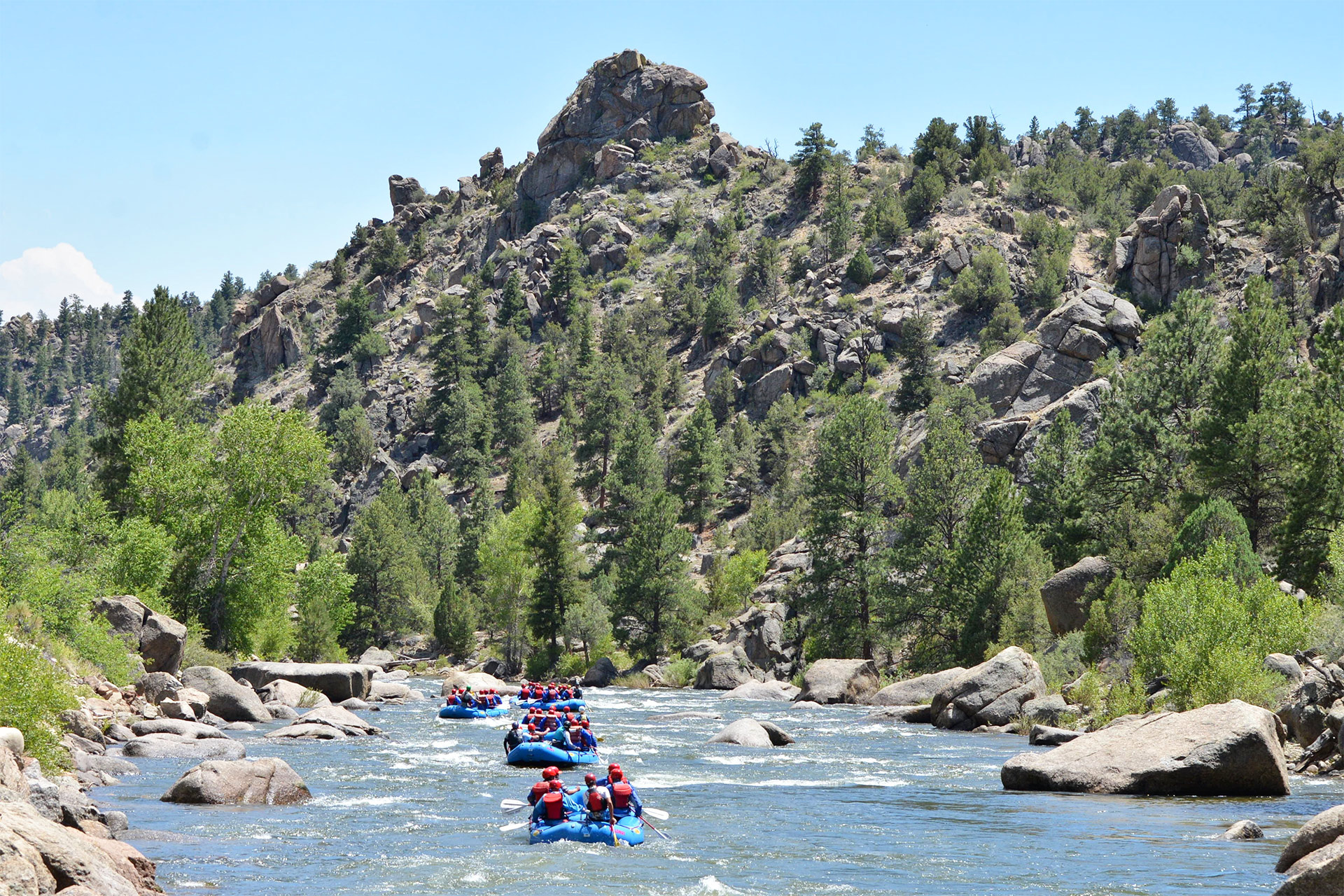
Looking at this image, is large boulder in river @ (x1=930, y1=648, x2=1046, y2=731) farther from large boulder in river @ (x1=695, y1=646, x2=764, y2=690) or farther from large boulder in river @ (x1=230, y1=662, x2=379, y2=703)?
large boulder in river @ (x1=230, y1=662, x2=379, y2=703)

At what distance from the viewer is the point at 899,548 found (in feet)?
160

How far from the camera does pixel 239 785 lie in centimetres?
1870

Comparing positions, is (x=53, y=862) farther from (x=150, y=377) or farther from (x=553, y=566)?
(x=553, y=566)

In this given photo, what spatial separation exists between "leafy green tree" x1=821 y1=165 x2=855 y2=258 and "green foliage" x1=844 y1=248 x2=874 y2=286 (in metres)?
6.20

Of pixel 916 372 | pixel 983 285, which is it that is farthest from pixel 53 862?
pixel 983 285

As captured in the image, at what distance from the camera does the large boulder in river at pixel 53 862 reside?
908 cm

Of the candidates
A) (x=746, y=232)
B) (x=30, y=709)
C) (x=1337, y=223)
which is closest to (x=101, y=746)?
(x=30, y=709)

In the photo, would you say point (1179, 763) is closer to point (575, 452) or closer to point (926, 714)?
point (926, 714)

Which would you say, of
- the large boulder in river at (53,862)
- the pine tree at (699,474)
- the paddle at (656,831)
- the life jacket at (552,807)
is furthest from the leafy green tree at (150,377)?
the large boulder in river at (53,862)

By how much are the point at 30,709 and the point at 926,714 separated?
26.4m

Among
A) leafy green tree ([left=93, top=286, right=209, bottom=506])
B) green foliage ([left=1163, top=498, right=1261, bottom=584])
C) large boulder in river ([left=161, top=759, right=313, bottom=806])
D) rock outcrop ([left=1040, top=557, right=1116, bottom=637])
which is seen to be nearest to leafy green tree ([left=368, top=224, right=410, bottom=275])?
leafy green tree ([left=93, top=286, right=209, bottom=506])

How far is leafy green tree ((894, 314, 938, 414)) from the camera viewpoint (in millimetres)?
84938

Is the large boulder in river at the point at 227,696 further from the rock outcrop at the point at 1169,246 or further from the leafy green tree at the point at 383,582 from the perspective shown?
the rock outcrop at the point at 1169,246

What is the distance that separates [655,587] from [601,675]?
5.50m
